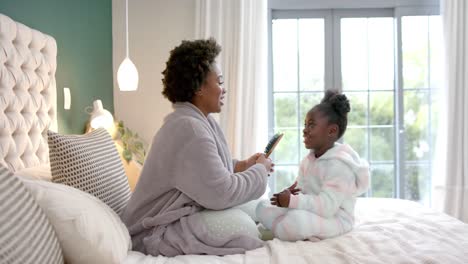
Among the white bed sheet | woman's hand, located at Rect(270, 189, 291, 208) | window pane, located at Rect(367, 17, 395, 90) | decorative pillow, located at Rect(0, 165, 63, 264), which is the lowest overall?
the white bed sheet

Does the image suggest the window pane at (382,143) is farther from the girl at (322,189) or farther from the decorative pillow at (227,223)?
the decorative pillow at (227,223)

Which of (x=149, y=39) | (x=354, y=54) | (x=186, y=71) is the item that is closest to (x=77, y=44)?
(x=149, y=39)

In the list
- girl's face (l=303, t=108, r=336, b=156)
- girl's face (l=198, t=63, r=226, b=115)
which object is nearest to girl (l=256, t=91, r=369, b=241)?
girl's face (l=303, t=108, r=336, b=156)

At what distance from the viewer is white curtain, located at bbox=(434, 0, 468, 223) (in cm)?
442

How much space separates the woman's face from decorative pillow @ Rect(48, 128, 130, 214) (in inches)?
16.6

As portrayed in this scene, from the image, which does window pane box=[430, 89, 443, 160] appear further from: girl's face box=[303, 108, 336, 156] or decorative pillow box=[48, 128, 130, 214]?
decorative pillow box=[48, 128, 130, 214]

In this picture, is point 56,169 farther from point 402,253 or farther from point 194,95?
point 402,253

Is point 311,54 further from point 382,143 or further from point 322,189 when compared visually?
point 322,189

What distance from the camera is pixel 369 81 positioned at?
472 centimetres

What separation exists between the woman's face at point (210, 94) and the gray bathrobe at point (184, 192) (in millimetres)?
184

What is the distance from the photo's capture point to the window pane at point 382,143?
4738 millimetres

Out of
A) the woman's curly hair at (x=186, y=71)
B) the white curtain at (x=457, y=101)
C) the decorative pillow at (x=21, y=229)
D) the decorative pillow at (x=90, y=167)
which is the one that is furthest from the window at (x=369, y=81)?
the decorative pillow at (x=21, y=229)

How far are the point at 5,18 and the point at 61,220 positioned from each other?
1119mm

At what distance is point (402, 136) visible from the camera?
15.3ft
